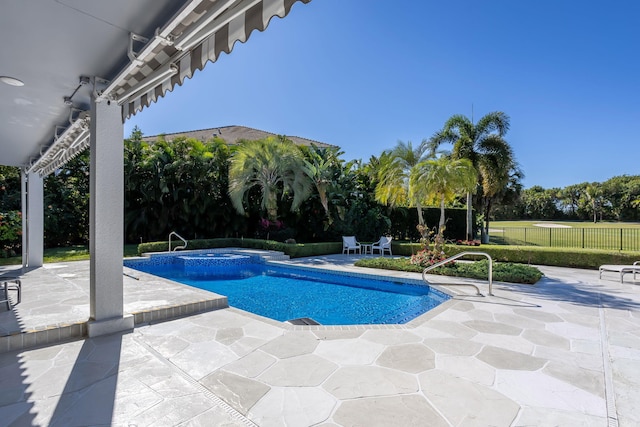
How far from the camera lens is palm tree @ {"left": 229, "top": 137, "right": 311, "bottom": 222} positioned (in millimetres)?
16016

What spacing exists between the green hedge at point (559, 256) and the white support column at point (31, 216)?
46.5 feet

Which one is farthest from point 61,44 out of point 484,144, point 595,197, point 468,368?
point 595,197

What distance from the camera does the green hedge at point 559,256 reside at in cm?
1091

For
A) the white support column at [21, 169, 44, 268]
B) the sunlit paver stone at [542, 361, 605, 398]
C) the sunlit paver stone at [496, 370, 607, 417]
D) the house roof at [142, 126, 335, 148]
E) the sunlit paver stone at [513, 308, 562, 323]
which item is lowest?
the sunlit paver stone at [513, 308, 562, 323]

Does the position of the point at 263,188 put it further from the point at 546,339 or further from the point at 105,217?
the point at 546,339

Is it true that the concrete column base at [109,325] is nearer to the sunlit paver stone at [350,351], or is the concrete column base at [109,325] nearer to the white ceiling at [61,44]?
the sunlit paver stone at [350,351]

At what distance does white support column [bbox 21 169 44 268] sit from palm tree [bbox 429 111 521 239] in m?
16.9

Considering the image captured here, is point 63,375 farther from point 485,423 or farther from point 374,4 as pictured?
point 374,4

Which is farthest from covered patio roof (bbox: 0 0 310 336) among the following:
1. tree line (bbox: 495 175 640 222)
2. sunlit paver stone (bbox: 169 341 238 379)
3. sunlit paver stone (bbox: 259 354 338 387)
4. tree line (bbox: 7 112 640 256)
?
tree line (bbox: 495 175 640 222)

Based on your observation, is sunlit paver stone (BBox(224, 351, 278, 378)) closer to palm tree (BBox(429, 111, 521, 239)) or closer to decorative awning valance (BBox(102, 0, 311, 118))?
decorative awning valance (BBox(102, 0, 311, 118))

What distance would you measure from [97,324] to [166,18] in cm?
418

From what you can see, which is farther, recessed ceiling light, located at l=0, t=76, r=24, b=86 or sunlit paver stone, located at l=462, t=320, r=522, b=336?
sunlit paver stone, located at l=462, t=320, r=522, b=336

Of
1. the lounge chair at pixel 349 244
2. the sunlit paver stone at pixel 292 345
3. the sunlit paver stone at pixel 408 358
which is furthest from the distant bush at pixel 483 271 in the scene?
the sunlit paver stone at pixel 292 345

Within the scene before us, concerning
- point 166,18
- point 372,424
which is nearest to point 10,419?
point 372,424
